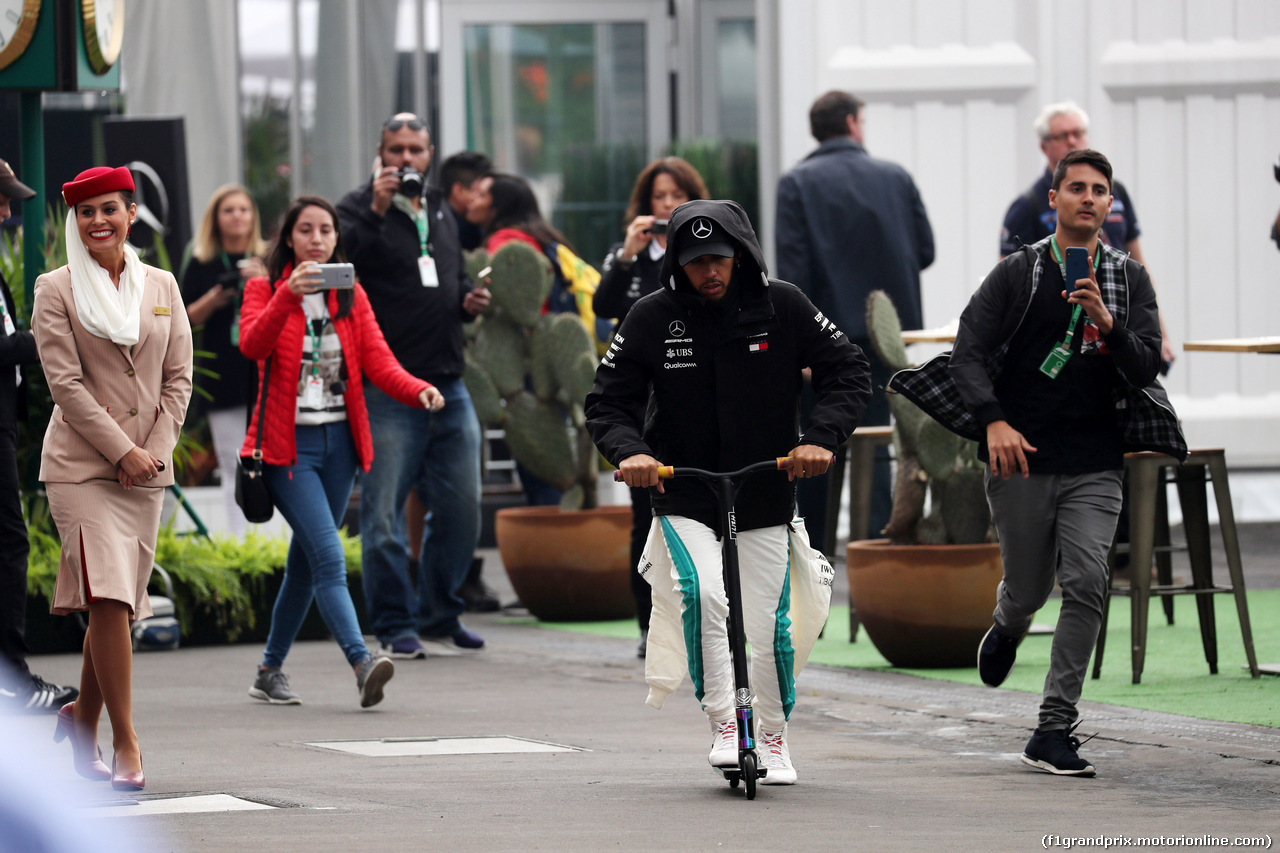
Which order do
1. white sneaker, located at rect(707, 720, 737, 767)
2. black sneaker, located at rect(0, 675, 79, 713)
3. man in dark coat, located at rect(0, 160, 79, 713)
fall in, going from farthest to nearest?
black sneaker, located at rect(0, 675, 79, 713) → man in dark coat, located at rect(0, 160, 79, 713) → white sneaker, located at rect(707, 720, 737, 767)

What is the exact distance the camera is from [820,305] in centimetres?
1027

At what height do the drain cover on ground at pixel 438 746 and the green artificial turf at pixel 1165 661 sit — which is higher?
the drain cover on ground at pixel 438 746

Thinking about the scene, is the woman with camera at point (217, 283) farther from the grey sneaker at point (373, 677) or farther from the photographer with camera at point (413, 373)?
the grey sneaker at point (373, 677)

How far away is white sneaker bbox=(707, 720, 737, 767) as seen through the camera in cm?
560

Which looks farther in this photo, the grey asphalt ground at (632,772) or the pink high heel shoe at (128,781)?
the pink high heel shoe at (128,781)

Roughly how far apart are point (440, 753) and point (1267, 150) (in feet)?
26.7

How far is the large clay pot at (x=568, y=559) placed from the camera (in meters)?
10.1

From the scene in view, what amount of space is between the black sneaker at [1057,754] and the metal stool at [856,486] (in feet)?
10.8

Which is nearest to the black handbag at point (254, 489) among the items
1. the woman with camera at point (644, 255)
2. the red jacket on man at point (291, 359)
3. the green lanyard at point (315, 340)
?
the red jacket on man at point (291, 359)

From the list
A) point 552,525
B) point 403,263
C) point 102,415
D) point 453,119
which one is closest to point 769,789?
point 102,415

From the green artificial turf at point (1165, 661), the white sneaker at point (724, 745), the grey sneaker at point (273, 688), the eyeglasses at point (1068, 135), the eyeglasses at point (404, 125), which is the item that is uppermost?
the eyeglasses at point (404, 125)

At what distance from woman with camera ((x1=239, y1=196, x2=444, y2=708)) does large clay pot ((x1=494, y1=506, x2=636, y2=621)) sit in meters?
2.37

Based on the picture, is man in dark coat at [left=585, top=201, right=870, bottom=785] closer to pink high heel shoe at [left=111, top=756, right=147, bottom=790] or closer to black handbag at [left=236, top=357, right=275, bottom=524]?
pink high heel shoe at [left=111, top=756, right=147, bottom=790]

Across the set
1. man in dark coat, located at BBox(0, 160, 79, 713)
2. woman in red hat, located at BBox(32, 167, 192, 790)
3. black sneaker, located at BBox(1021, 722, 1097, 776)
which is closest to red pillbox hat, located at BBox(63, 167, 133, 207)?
woman in red hat, located at BBox(32, 167, 192, 790)
